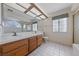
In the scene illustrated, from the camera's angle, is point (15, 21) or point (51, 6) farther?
point (15, 21)

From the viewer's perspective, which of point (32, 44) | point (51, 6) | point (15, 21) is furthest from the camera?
point (32, 44)

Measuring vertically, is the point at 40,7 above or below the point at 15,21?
above

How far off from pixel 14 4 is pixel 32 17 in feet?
1.39

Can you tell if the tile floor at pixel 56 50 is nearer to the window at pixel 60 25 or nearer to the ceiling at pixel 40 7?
the window at pixel 60 25

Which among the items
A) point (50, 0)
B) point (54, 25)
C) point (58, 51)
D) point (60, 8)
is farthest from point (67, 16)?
point (58, 51)

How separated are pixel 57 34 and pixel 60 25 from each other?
0.17m

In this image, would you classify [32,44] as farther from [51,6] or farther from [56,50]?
[51,6]

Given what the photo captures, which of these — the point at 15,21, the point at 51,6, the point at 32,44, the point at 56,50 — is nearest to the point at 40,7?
the point at 51,6

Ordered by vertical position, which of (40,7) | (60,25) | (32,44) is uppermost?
(40,7)

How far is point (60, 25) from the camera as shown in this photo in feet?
5.16

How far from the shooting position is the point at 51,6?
1.53 m

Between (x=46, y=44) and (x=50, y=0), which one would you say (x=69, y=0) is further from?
(x=46, y=44)

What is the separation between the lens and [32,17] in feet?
5.78

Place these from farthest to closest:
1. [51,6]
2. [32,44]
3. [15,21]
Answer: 1. [32,44]
2. [15,21]
3. [51,6]
